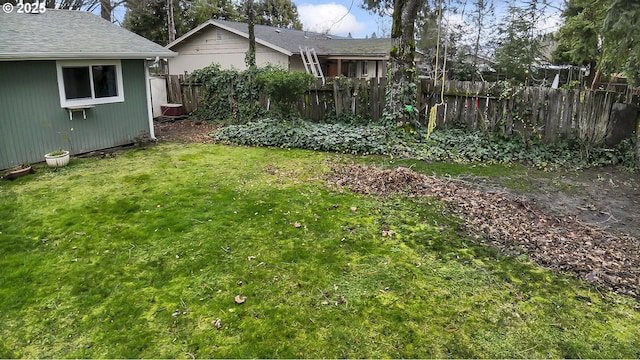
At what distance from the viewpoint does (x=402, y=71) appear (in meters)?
9.25

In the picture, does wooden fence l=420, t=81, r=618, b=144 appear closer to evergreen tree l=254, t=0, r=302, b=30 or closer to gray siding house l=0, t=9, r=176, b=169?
gray siding house l=0, t=9, r=176, b=169

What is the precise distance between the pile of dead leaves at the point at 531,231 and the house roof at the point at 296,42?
37.5ft

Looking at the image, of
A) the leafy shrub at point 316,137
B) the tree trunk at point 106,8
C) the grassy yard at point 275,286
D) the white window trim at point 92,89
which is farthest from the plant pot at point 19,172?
the tree trunk at point 106,8

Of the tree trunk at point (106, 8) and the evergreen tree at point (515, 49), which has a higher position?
the tree trunk at point (106, 8)

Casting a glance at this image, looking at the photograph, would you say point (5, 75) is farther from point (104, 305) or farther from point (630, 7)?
point (630, 7)

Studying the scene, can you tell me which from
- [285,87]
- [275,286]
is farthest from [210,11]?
[275,286]

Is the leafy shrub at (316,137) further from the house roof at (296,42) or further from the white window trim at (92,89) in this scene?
the house roof at (296,42)

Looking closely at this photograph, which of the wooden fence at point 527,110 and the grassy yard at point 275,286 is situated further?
the wooden fence at point 527,110

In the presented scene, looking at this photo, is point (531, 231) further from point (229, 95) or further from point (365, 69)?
point (365, 69)

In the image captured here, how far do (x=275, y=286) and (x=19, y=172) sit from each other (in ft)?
19.0

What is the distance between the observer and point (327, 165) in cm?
761

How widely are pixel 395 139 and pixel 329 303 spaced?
19.8 feet

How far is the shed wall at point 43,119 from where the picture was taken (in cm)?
716

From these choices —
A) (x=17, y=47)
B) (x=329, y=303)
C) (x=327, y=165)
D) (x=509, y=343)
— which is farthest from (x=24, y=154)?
(x=509, y=343)
